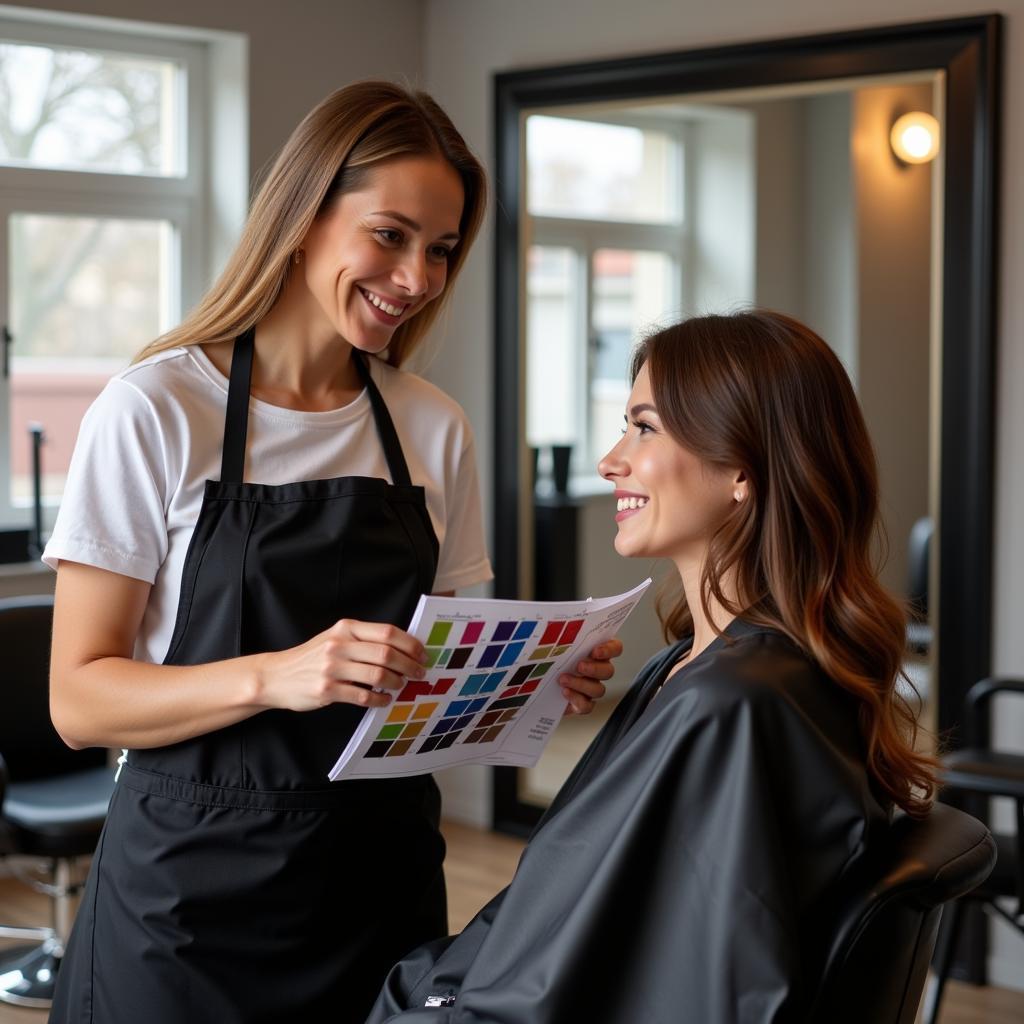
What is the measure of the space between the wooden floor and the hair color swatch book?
1.98m

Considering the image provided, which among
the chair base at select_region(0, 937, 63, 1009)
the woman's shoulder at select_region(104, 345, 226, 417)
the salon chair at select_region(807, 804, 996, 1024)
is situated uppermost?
the woman's shoulder at select_region(104, 345, 226, 417)

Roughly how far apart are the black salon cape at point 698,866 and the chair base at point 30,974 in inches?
83.6

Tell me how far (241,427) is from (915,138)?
7.78ft

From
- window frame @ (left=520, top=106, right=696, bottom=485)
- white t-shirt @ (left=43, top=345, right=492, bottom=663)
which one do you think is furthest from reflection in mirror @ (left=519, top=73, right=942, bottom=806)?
white t-shirt @ (left=43, top=345, right=492, bottom=663)

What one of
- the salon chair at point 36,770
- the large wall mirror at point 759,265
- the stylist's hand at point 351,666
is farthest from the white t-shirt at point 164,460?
the salon chair at point 36,770

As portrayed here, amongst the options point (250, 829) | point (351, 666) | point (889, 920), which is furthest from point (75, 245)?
point (889, 920)

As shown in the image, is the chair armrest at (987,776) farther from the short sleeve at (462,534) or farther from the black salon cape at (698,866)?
the black salon cape at (698,866)

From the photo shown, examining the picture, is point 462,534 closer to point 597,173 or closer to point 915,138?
point 915,138

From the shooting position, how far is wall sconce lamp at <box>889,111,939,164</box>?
11.1 ft

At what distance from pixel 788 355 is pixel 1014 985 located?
2.52 metres

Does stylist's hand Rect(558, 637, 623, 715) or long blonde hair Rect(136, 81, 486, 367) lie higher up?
long blonde hair Rect(136, 81, 486, 367)

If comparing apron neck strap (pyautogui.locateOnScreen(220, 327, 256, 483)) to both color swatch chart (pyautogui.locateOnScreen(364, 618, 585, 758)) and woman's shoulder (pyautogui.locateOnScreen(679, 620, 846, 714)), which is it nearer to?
color swatch chart (pyautogui.locateOnScreen(364, 618, 585, 758))

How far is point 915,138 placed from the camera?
342 cm

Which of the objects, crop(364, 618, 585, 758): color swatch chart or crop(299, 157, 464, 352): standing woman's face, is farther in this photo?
crop(299, 157, 464, 352): standing woman's face
